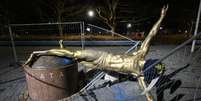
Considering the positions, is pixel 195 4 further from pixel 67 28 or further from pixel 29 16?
pixel 29 16

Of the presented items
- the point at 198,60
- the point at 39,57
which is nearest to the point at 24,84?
the point at 39,57

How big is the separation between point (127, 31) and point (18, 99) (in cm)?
1482

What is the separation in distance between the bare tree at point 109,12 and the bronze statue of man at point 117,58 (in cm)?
1349

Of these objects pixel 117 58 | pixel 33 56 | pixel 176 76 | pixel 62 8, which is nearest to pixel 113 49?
pixel 176 76

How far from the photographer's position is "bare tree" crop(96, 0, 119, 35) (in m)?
19.6

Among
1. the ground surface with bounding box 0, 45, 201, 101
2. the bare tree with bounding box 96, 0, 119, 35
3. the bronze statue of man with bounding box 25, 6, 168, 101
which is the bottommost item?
the ground surface with bounding box 0, 45, 201, 101

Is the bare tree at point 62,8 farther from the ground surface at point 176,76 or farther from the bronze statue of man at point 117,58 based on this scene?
the bronze statue of man at point 117,58

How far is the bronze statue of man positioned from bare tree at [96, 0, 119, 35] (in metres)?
13.5

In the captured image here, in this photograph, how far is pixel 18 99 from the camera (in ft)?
22.0

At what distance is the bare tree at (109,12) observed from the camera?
64.2ft

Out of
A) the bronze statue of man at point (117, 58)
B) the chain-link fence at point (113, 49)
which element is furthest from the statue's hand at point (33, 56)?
the chain-link fence at point (113, 49)

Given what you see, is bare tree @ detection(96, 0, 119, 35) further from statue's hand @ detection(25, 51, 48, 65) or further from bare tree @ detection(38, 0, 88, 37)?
statue's hand @ detection(25, 51, 48, 65)

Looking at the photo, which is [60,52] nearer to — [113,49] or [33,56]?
[33,56]

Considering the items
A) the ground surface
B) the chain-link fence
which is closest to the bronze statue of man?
the chain-link fence
